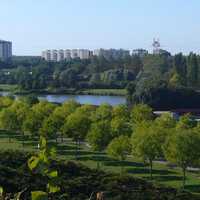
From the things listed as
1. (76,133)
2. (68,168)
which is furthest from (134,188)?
(76,133)

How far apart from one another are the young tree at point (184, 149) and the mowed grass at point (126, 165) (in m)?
0.75

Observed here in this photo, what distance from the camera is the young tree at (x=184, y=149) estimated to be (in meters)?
19.9

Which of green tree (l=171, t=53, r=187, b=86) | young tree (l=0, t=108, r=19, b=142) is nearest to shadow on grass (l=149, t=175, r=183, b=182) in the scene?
young tree (l=0, t=108, r=19, b=142)

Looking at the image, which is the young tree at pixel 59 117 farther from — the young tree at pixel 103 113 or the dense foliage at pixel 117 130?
the young tree at pixel 103 113

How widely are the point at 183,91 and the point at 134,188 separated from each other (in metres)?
39.7

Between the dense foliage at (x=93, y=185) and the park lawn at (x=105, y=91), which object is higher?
the park lawn at (x=105, y=91)

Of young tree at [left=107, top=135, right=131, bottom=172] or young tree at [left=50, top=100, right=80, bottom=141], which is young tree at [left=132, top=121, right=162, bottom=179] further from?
young tree at [left=50, top=100, right=80, bottom=141]

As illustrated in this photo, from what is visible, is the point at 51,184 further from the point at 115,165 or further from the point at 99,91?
the point at 99,91

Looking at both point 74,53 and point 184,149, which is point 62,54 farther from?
point 184,149

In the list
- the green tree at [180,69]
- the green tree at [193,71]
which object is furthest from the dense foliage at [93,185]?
the green tree at [180,69]

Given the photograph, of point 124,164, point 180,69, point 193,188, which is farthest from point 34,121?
point 180,69

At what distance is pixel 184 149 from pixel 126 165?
3978 mm

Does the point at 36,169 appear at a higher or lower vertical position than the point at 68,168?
higher

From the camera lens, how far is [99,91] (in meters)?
70.8
